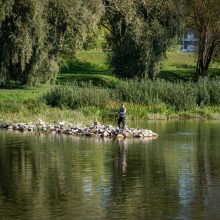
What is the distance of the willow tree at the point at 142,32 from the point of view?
75750 millimetres

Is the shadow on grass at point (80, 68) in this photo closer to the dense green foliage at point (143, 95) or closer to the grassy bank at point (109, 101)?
the grassy bank at point (109, 101)

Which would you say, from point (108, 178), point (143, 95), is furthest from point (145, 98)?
point (108, 178)

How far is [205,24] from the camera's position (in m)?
81.5

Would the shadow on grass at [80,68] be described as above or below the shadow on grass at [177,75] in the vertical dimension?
above

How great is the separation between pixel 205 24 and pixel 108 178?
54.8m

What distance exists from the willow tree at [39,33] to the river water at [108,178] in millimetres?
16517

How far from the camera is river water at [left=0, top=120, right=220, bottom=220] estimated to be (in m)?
22.9

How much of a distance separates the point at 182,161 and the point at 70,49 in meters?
35.7

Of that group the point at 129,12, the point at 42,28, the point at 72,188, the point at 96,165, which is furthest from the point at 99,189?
the point at 129,12

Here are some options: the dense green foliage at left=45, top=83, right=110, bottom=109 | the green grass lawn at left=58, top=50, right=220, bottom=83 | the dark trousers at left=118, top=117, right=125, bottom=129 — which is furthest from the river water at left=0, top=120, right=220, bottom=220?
the green grass lawn at left=58, top=50, right=220, bottom=83

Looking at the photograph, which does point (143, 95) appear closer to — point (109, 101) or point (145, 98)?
point (145, 98)

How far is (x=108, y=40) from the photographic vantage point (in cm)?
8456

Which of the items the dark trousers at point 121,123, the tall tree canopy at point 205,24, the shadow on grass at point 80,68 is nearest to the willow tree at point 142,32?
the tall tree canopy at point 205,24

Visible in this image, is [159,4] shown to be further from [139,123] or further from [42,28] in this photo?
[139,123]
